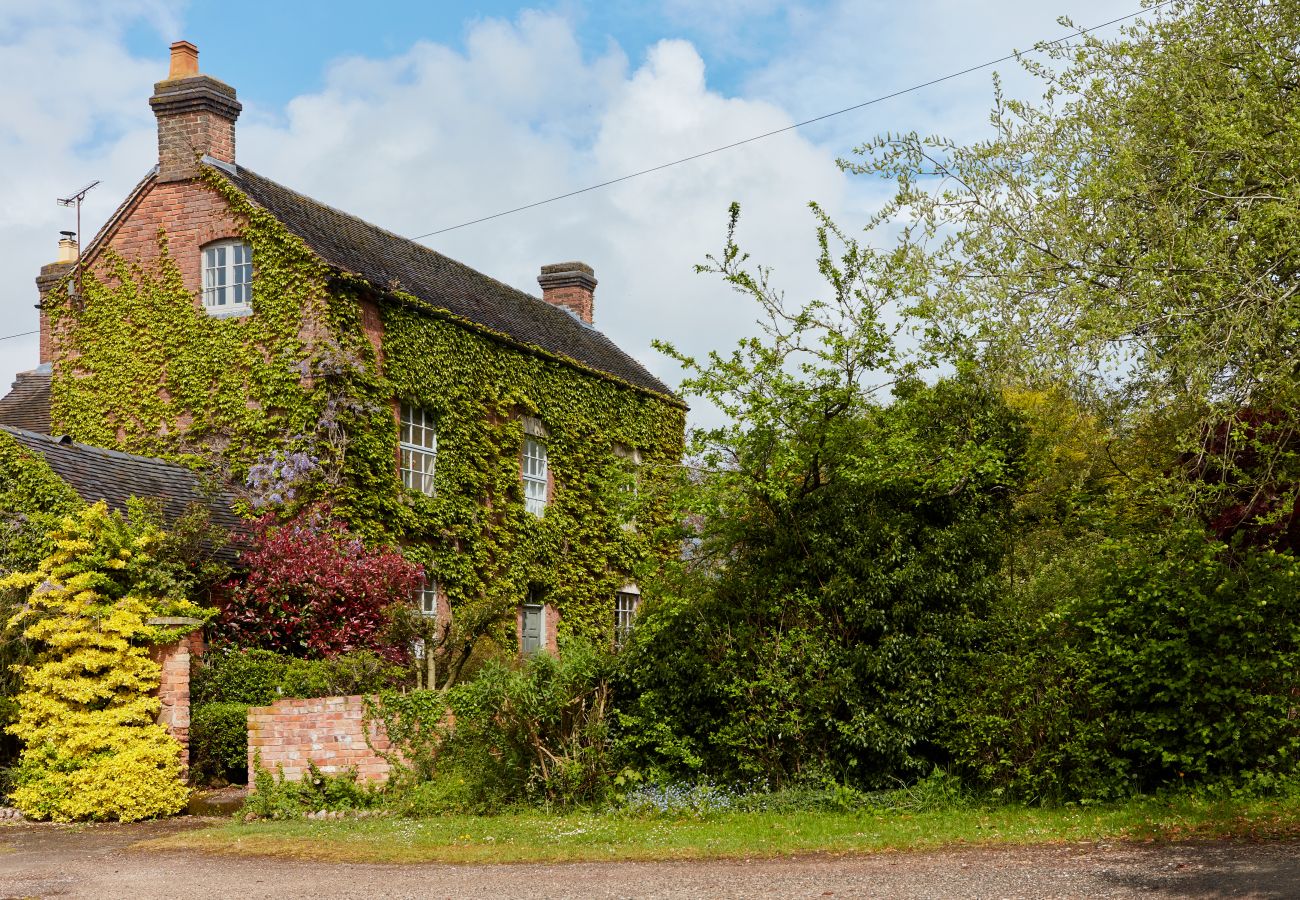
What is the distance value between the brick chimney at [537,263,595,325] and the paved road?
2265cm

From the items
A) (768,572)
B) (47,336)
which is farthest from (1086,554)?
(47,336)

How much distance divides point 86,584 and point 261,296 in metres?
8.07

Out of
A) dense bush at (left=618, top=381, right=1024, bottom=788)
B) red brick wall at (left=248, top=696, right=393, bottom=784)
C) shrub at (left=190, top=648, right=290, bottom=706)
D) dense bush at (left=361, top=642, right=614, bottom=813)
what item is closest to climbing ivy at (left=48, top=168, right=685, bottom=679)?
shrub at (left=190, top=648, right=290, bottom=706)

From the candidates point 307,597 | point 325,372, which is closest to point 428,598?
point 307,597

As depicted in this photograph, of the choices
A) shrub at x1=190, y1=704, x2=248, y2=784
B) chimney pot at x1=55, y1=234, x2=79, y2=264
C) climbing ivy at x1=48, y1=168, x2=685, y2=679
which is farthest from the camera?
chimney pot at x1=55, y1=234, x2=79, y2=264

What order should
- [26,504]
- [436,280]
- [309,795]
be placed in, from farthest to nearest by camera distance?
[436,280]
[26,504]
[309,795]

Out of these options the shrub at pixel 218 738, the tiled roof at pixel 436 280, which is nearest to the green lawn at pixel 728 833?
the shrub at pixel 218 738

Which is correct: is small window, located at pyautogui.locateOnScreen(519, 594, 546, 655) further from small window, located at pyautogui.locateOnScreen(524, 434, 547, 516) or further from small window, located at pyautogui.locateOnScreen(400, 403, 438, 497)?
small window, located at pyautogui.locateOnScreen(400, 403, 438, 497)

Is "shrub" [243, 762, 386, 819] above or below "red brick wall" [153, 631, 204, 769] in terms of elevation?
below

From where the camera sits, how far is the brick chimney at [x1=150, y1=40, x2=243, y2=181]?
22.7 metres

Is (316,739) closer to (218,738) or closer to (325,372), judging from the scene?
(218,738)

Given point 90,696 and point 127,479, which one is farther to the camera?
point 127,479

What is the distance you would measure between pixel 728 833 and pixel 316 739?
5.46 meters

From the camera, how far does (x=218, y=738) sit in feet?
53.2
